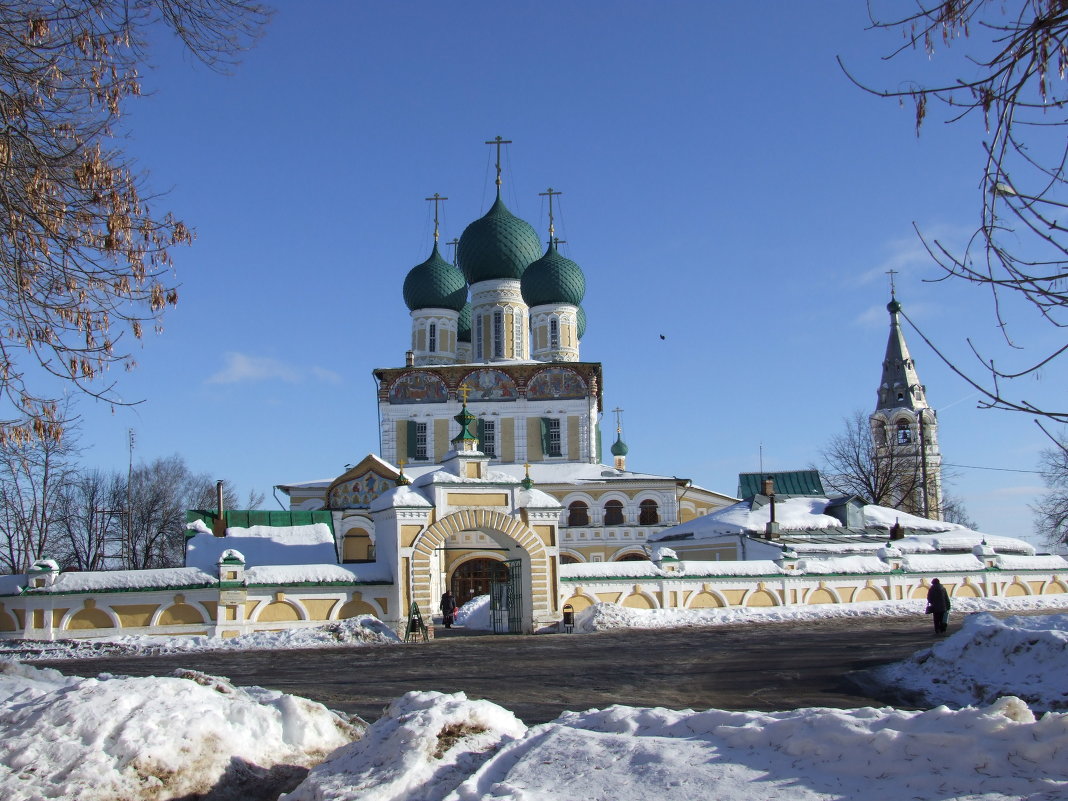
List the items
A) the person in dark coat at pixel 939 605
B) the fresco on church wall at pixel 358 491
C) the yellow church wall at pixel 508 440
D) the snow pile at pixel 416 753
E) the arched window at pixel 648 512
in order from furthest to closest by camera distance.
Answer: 1. the yellow church wall at pixel 508 440
2. the arched window at pixel 648 512
3. the fresco on church wall at pixel 358 491
4. the person in dark coat at pixel 939 605
5. the snow pile at pixel 416 753


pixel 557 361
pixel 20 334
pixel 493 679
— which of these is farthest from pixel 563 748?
pixel 557 361

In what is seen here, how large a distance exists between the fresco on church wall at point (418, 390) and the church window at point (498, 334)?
280cm

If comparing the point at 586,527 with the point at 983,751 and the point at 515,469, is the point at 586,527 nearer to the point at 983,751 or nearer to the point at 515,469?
the point at 515,469

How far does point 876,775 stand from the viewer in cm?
462

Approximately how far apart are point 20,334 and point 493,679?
6717mm

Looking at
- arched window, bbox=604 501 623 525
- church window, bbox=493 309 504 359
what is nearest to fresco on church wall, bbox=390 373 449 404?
church window, bbox=493 309 504 359

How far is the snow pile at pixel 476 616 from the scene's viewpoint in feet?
75.2

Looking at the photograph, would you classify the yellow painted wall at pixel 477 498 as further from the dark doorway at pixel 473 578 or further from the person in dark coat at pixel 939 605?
the dark doorway at pixel 473 578

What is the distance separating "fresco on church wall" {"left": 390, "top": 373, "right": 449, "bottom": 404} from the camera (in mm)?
39562

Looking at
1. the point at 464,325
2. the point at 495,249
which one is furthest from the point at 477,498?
the point at 464,325

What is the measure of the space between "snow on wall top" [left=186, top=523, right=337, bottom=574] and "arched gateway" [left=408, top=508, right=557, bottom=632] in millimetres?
2000

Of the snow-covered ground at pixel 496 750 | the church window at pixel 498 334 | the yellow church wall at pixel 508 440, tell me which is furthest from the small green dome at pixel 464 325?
the snow-covered ground at pixel 496 750

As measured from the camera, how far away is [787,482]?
40906 millimetres

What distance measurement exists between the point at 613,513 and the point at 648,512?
1267 millimetres
